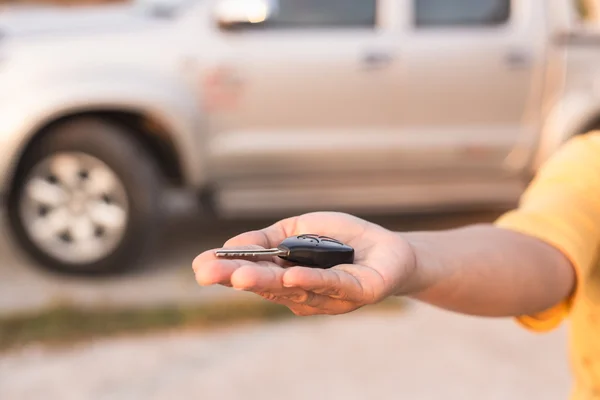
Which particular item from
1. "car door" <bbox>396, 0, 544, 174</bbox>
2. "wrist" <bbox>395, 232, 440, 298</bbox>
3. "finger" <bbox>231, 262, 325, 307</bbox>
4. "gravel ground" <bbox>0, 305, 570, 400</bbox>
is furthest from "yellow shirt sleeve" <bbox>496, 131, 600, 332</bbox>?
"car door" <bbox>396, 0, 544, 174</bbox>

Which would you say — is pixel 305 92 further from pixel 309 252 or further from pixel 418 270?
pixel 309 252

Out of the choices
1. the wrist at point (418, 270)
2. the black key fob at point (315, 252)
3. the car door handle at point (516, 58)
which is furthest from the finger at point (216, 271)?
the car door handle at point (516, 58)

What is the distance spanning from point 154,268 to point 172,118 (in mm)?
860

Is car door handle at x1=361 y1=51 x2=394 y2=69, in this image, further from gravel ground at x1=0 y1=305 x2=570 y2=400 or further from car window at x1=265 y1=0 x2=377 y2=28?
gravel ground at x1=0 y1=305 x2=570 y2=400

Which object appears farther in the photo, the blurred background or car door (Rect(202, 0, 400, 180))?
car door (Rect(202, 0, 400, 180))

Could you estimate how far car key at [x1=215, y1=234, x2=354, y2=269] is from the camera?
116cm

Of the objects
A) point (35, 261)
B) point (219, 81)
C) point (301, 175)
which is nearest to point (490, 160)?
point (301, 175)

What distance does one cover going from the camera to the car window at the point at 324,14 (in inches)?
171

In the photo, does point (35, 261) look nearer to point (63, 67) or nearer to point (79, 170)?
point (79, 170)

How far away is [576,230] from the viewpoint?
1377mm

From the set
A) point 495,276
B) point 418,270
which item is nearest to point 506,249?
point 495,276

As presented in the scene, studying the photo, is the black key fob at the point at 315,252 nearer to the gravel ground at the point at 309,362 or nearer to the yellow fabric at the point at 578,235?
the yellow fabric at the point at 578,235

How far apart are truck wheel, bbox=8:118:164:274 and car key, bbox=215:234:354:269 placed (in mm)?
3009

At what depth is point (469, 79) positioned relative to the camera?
4.48 metres
